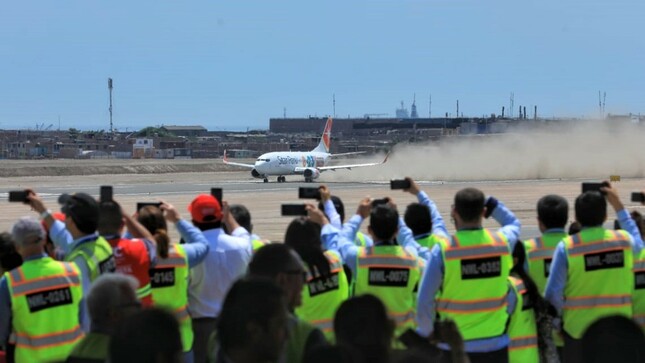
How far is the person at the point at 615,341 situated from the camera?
4422 mm

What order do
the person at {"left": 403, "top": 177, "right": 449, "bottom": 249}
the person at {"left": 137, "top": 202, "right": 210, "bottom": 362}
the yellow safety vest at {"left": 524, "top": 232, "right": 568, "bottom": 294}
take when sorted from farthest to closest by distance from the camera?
the person at {"left": 403, "top": 177, "right": 449, "bottom": 249}, the yellow safety vest at {"left": 524, "top": 232, "right": 568, "bottom": 294}, the person at {"left": 137, "top": 202, "right": 210, "bottom": 362}

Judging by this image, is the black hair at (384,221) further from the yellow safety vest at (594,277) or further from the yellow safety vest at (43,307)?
the yellow safety vest at (43,307)

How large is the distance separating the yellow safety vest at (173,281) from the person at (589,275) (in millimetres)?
2948

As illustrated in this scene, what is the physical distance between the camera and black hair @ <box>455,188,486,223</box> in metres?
7.68

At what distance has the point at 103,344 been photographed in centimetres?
543

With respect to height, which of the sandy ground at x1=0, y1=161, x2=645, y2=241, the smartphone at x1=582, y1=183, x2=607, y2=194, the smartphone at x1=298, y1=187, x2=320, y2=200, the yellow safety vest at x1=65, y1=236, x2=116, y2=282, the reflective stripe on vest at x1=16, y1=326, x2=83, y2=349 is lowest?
the sandy ground at x1=0, y1=161, x2=645, y2=241

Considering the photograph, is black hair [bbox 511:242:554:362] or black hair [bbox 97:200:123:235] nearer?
black hair [bbox 97:200:123:235]

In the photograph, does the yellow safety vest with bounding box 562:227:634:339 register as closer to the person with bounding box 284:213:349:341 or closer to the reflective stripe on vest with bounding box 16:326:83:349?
the person with bounding box 284:213:349:341

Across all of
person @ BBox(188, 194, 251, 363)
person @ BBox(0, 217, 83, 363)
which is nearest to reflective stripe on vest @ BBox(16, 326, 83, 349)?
person @ BBox(0, 217, 83, 363)

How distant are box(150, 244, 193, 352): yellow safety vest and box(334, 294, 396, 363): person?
12.9ft

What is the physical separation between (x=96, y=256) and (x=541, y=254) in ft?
12.5

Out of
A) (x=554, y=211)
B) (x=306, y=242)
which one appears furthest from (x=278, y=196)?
(x=306, y=242)

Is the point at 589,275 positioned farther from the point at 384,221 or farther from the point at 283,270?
the point at 283,270

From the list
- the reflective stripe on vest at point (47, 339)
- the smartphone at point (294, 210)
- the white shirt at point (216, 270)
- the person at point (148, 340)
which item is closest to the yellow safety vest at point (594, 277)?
the smartphone at point (294, 210)
